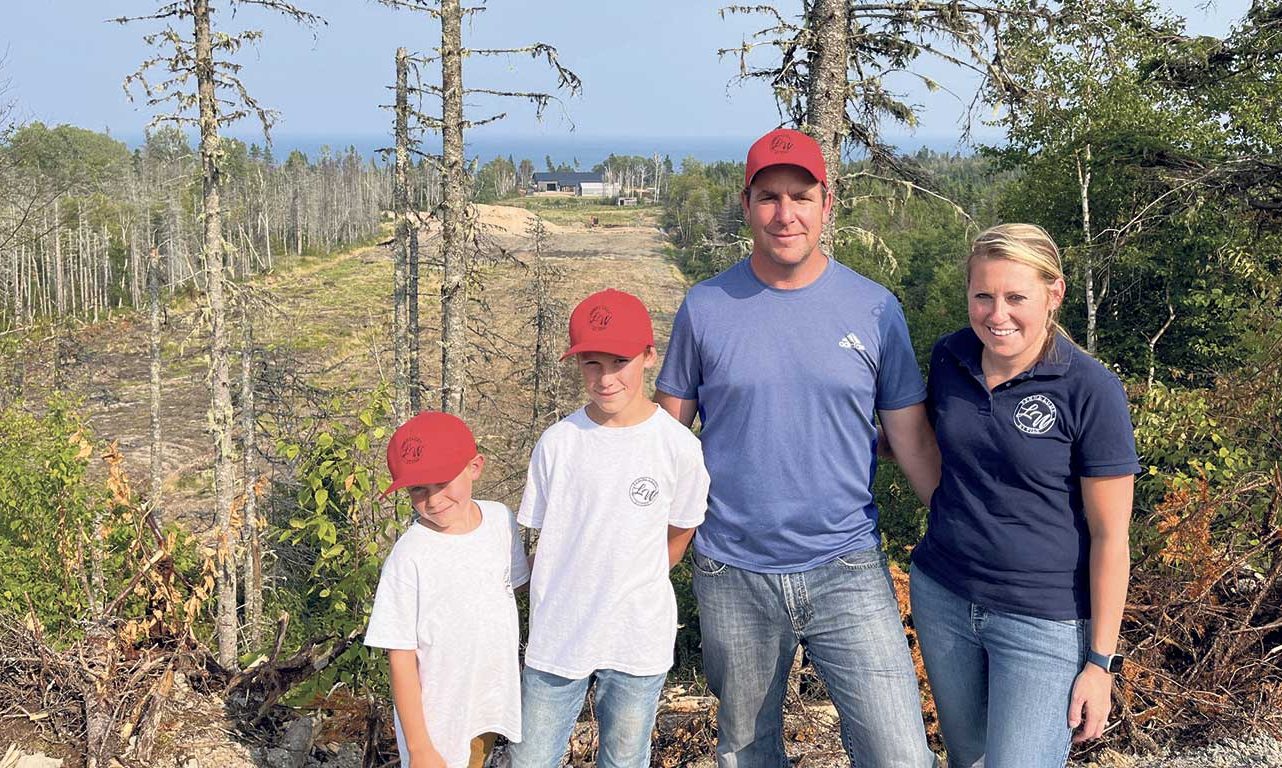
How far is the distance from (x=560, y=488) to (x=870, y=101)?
297 inches

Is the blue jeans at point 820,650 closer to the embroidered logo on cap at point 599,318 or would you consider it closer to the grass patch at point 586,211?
the embroidered logo on cap at point 599,318

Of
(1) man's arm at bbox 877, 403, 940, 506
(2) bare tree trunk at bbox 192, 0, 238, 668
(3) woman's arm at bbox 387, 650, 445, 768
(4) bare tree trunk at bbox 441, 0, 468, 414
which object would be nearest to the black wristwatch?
(1) man's arm at bbox 877, 403, 940, 506

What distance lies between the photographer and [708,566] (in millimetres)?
2838

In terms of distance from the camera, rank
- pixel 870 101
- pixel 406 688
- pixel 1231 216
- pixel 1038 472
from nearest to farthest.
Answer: pixel 1038 472 → pixel 406 688 → pixel 870 101 → pixel 1231 216

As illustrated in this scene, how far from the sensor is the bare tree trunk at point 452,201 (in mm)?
13391

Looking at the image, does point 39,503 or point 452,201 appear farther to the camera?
point 452,201

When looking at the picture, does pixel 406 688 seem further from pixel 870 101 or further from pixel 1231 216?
pixel 1231 216

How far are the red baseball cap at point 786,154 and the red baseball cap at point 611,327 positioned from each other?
0.54m

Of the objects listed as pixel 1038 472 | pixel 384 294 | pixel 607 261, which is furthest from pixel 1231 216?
pixel 607 261

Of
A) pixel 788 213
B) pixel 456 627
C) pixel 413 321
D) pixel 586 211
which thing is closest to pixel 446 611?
pixel 456 627

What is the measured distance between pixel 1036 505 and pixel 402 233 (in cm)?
1800

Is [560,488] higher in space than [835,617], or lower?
higher

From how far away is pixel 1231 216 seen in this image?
11.5m

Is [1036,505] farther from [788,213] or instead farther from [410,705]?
[410,705]
